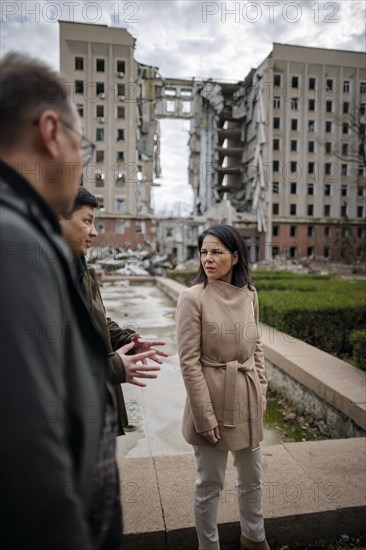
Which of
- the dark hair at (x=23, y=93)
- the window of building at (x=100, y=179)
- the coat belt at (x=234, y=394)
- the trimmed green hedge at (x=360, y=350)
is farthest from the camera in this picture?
the window of building at (x=100, y=179)

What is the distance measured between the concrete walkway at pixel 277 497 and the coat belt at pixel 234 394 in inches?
26.0

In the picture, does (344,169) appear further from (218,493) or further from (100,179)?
(218,493)

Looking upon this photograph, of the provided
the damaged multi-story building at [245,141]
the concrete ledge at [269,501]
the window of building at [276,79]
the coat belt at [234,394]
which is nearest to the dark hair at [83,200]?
the coat belt at [234,394]

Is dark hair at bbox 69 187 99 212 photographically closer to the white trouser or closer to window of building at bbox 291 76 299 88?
the white trouser

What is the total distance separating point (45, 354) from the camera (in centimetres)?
85

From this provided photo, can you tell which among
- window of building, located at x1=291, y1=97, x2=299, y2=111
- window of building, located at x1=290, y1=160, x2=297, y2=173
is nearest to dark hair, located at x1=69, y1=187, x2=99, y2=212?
window of building, located at x1=290, y1=160, x2=297, y2=173

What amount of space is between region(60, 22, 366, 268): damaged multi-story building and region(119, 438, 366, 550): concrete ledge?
39678 millimetres

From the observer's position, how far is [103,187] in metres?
43.0

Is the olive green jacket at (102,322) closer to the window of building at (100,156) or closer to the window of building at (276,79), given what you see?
the window of building at (100,156)

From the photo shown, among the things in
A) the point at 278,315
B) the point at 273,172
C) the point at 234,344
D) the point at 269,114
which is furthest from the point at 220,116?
the point at 234,344

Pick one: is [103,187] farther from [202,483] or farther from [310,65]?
[202,483]

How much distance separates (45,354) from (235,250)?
71.6 inches

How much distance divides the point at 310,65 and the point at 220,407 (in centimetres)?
5255

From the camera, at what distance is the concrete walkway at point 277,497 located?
236 cm
